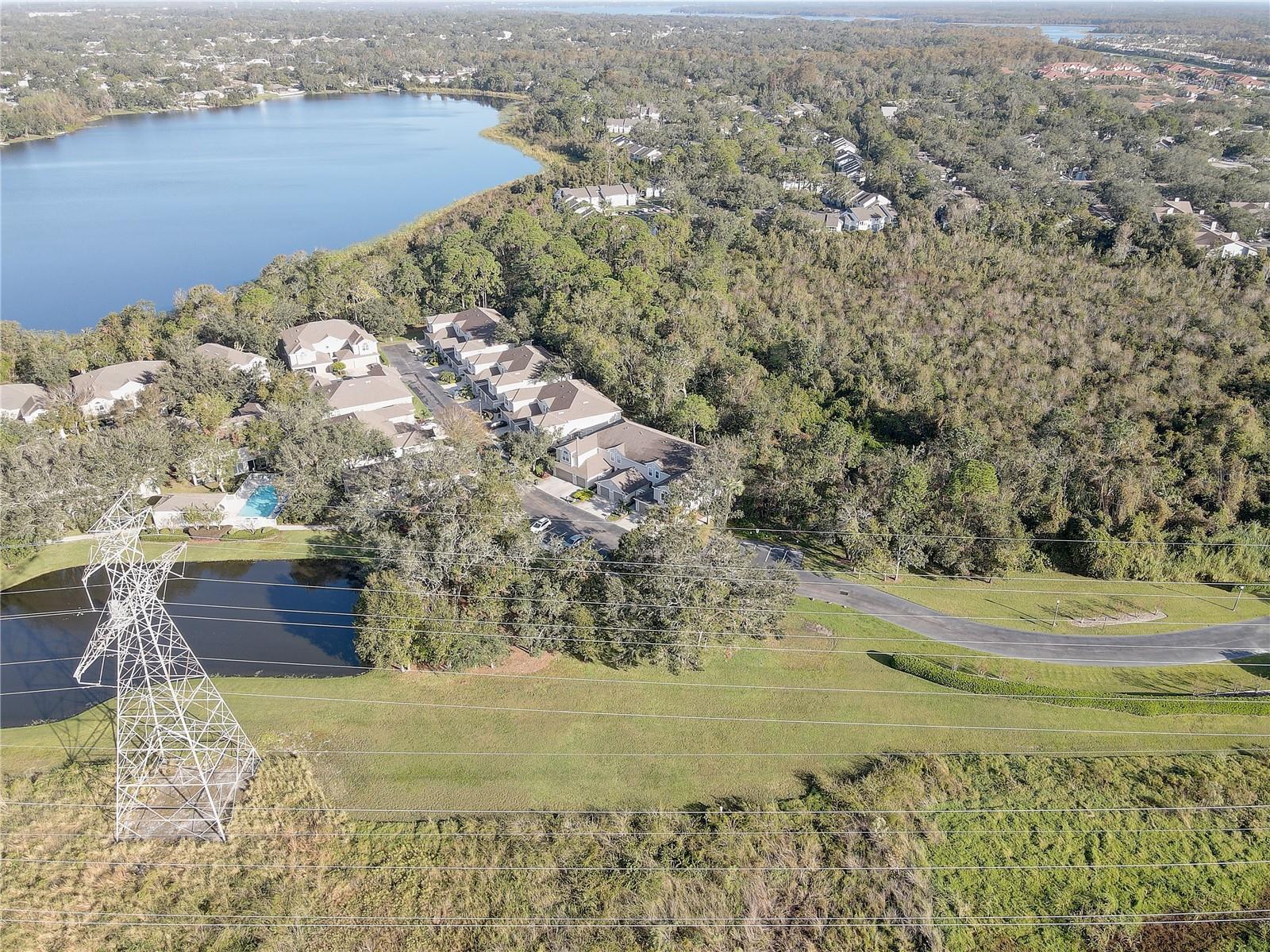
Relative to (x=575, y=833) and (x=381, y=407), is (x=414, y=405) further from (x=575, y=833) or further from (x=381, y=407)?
(x=575, y=833)

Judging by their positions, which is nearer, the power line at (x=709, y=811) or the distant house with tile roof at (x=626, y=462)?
the power line at (x=709, y=811)

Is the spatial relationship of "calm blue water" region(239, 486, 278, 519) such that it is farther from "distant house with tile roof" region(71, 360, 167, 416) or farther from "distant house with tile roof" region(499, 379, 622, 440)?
"distant house with tile roof" region(499, 379, 622, 440)

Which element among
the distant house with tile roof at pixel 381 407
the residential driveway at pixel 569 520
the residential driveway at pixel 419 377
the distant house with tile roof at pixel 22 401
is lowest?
the residential driveway at pixel 569 520

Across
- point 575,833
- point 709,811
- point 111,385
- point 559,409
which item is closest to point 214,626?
point 575,833

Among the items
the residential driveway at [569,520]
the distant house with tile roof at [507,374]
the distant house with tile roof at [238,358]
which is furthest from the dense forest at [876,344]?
the residential driveway at [569,520]

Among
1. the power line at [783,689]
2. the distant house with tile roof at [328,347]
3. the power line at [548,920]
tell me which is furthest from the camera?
the distant house with tile roof at [328,347]

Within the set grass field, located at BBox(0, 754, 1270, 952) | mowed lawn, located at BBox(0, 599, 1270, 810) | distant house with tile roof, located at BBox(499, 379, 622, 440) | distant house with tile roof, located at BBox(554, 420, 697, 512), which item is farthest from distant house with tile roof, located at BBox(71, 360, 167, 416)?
grass field, located at BBox(0, 754, 1270, 952)

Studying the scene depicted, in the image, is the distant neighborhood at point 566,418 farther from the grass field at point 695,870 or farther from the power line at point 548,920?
the power line at point 548,920
